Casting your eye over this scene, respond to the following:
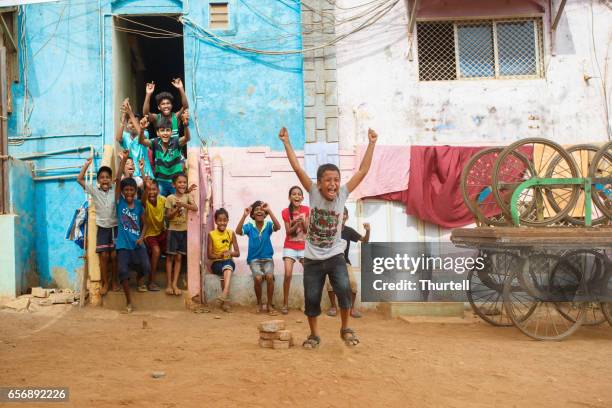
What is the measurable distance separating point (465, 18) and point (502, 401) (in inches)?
321

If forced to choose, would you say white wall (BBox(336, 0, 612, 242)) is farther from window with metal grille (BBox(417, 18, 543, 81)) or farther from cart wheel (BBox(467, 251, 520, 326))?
cart wheel (BBox(467, 251, 520, 326))

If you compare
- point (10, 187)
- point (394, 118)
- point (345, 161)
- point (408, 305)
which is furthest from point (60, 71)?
point (408, 305)

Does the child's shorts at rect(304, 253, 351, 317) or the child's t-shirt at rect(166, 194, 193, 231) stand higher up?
the child's t-shirt at rect(166, 194, 193, 231)

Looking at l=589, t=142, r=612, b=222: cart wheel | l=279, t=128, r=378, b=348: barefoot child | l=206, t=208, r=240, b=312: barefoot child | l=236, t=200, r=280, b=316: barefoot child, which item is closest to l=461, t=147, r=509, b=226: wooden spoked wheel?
l=589, t=142, r=612, b=222: cart wheel

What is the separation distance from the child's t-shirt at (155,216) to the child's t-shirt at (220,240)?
767 mm

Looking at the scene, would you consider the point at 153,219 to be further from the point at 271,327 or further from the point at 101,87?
the point at 271,327

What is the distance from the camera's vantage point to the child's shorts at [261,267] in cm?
909

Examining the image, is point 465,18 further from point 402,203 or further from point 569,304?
point 569,304

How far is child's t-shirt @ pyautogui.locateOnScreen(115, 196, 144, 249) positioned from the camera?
28.0 feet

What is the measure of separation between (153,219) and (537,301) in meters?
5.45

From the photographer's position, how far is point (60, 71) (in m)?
10.3

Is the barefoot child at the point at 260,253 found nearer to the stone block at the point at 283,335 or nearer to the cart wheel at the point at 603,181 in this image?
the stone block at the point at 283,335

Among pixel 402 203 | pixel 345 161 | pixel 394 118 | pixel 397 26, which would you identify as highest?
pixel 397 26

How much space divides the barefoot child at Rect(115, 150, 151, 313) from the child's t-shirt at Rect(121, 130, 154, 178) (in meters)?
0.95
